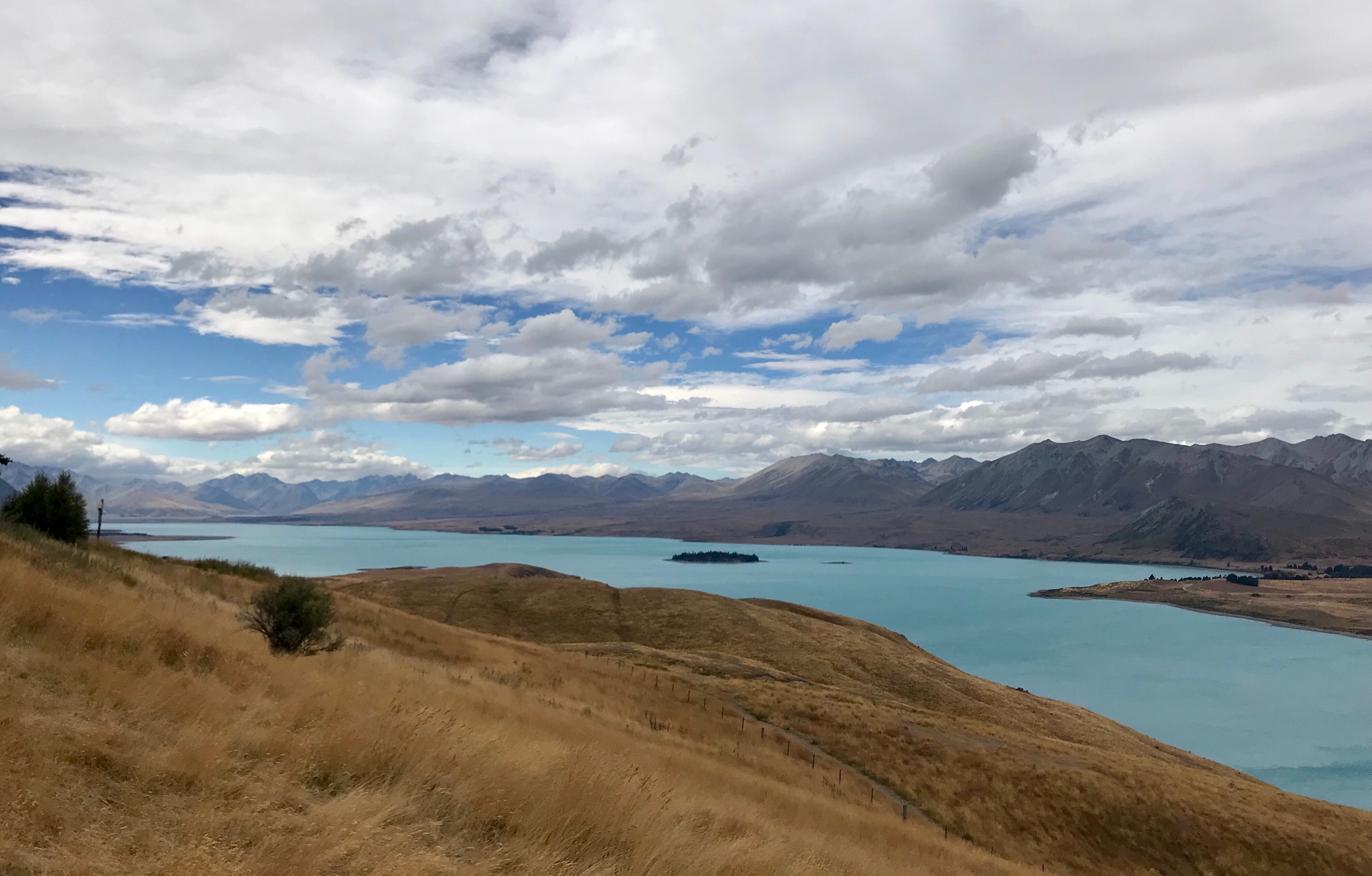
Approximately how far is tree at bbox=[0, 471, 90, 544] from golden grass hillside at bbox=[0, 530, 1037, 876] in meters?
21.0

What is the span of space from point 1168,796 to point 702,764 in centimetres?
2491

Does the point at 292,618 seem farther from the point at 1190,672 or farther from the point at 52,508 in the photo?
the point at 1190,672

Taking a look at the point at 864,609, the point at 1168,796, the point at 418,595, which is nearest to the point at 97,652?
the point at 1168,796

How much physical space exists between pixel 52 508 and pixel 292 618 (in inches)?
781

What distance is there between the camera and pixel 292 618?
2336cm

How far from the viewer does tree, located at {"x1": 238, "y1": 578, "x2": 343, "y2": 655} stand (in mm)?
22422

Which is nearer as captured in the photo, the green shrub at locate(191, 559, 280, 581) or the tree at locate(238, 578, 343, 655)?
the tree at locate(238, 578, 343, 655)

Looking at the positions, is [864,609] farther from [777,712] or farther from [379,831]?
[379,831]

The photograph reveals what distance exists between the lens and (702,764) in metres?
22.5

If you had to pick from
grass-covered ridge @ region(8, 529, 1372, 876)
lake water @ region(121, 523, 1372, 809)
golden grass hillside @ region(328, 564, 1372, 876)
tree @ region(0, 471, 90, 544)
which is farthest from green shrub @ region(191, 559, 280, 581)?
golden grass hillside @ region(328, 564, 1372, 876)

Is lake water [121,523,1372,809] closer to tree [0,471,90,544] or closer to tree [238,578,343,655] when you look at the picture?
tree [0,471,90,544]

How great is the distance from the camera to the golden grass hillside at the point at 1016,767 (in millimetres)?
31031

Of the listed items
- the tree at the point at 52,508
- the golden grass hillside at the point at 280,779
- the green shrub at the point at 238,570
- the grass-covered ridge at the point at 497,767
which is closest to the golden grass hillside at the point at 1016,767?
the grass-covered ridge at the point at 497,767

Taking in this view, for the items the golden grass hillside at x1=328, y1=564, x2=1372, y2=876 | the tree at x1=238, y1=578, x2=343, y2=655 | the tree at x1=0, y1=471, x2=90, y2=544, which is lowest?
the golden grass hillside at x1=328, y1=564, x2=1372, y2=876
